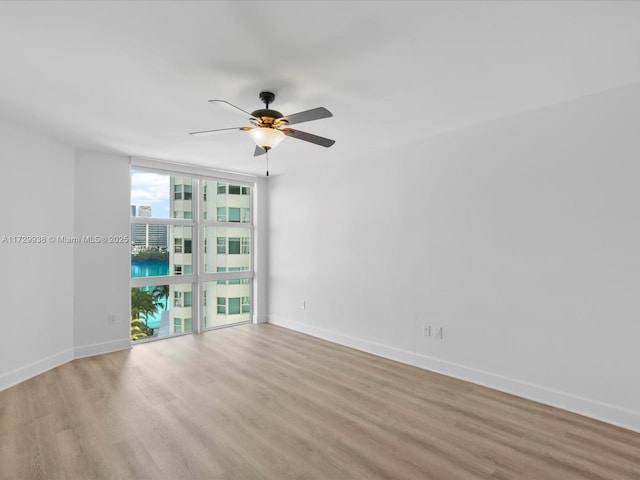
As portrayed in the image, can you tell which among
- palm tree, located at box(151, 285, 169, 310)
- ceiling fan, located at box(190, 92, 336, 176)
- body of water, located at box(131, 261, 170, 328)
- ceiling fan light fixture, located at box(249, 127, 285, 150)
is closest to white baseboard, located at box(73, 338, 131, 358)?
body of water, located at box(131, 261, 170, 328)

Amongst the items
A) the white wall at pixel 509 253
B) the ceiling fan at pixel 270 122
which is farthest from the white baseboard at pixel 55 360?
the ceiling fan at pixel 270 122

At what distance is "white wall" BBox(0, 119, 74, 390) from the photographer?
10.7 ft

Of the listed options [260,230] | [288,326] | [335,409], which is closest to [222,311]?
[288,326]

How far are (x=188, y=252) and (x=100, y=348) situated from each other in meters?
1.67

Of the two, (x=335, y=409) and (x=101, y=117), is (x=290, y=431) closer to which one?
(x=335, y=409)

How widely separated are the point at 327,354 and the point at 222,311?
2186 mm

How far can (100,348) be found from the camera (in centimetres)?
421

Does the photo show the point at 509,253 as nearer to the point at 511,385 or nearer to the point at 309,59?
the point at 511,385

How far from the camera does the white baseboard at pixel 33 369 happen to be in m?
3.21

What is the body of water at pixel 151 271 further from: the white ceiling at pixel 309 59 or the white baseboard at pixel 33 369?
the white ceiling at pixel 309 59

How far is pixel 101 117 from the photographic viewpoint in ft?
10.1

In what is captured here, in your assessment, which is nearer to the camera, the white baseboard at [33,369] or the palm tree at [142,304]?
the white baseboard at [33,369]

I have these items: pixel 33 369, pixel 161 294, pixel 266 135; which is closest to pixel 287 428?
pixel 266 135

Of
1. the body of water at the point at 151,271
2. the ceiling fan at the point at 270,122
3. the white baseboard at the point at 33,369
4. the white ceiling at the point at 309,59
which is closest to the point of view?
the white ceiling at the point at 309,59
